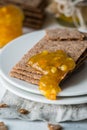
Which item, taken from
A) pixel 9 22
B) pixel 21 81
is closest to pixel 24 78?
pixel 21 81

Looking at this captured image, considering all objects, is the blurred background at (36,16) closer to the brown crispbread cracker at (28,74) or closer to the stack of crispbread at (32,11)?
the stack of crispbread at (32,11)

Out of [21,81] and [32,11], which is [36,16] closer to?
[32,11]


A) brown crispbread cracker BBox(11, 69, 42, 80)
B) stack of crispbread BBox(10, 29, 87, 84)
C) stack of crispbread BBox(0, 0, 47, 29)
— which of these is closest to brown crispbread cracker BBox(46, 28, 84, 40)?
stack of crispbread BBox(10, 29, 87, 84)

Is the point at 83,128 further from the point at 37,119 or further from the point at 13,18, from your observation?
the point at 13,18

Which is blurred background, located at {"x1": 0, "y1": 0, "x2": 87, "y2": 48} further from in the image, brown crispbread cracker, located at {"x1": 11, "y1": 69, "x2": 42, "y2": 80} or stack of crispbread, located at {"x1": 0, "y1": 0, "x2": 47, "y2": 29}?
brown crispbread cracker, located at {"x1": 11, "y1": 69, "x2": 42, "y2": 80}

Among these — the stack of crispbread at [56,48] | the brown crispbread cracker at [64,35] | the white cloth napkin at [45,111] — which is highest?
the brown crispbread cracker at [64,35]

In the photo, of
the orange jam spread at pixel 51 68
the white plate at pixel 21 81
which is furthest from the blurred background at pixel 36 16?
the orange jam spread at pixel 51 68

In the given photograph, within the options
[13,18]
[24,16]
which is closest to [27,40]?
[13,18]
